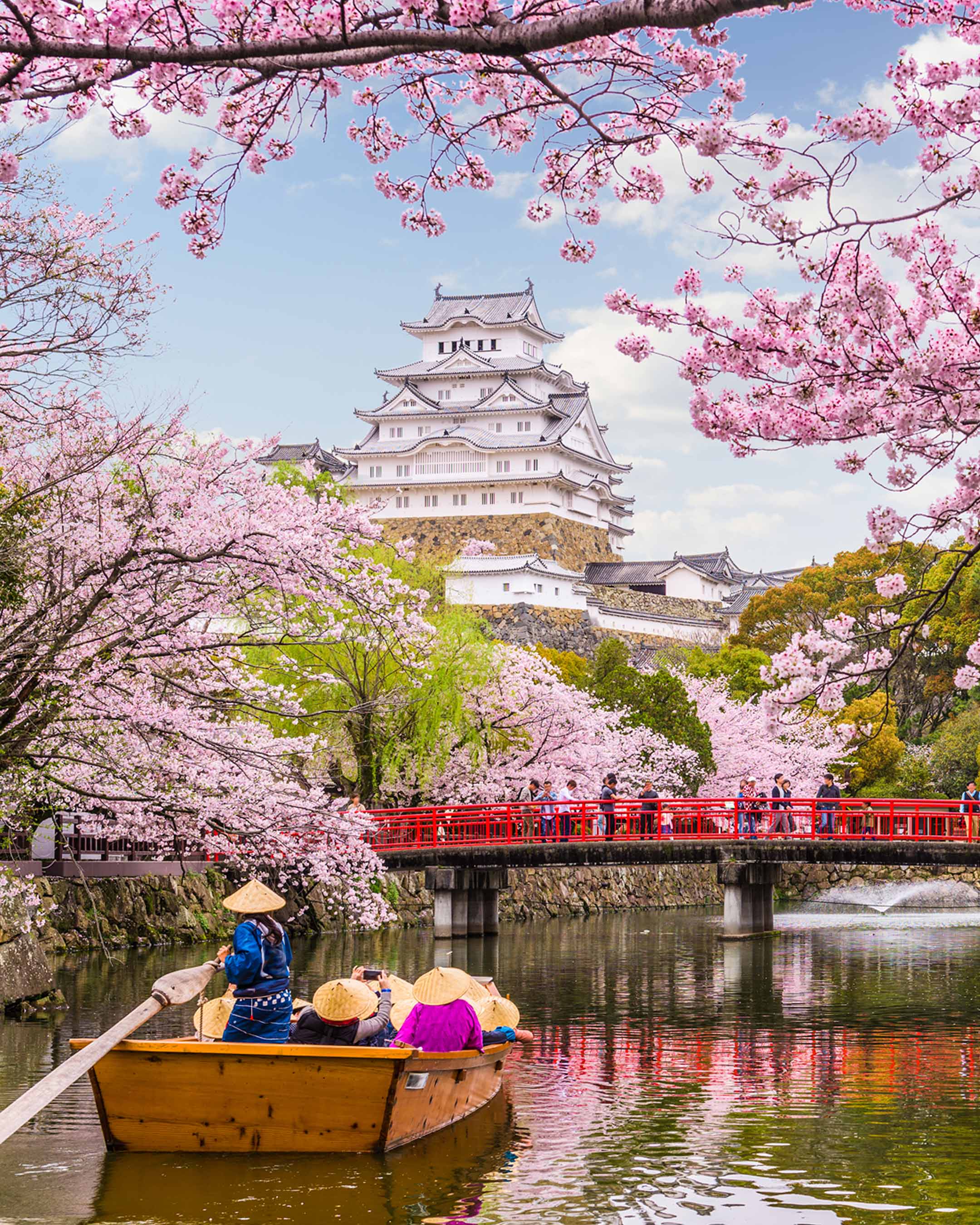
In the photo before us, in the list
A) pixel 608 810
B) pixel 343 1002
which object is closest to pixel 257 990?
pixel 343 1002

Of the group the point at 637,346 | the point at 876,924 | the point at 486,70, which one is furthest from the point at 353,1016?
the point at 876,924

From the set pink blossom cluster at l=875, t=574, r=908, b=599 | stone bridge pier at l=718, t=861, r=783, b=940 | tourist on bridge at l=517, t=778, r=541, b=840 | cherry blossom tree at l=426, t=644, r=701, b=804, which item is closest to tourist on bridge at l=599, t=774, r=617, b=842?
tourist on bridge at l=517, t=778, r=541, b=840

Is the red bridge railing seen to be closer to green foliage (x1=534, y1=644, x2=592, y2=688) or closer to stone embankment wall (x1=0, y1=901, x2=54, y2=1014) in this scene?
stone embankment wall (x1=0, y1=901, x2=54, y2=1014)

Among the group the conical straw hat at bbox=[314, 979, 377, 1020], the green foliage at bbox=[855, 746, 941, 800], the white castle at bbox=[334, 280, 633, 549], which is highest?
the white castle at bbox=[334, 280, 633, 549]

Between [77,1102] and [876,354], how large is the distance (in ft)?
28.1

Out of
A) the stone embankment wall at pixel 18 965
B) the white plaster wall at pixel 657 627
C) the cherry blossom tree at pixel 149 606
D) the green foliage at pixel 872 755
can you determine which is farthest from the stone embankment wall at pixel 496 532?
the cherry blossom tree at pixel 149 606

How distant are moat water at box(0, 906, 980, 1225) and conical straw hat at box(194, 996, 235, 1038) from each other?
1.05 m

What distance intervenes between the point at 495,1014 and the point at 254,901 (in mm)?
2893

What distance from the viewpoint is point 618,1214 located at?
8.59 m

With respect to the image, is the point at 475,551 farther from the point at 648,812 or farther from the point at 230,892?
the point at 230,892

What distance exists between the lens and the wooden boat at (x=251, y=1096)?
30.6ft

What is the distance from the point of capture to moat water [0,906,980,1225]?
8.77m

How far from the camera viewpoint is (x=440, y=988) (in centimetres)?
1039

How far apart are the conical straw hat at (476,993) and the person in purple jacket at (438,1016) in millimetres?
844
